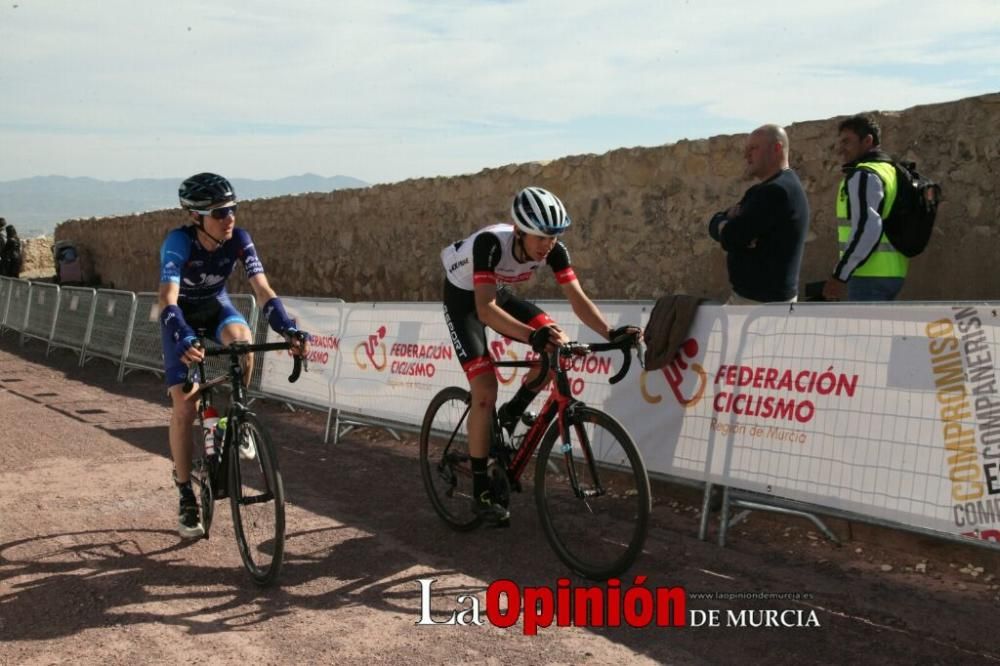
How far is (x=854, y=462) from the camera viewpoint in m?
5.14

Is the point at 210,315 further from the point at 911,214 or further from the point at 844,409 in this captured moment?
the point at 911,214

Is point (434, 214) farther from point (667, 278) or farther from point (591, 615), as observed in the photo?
point (591, 615)

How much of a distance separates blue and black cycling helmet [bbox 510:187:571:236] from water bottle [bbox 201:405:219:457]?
81.7 inches

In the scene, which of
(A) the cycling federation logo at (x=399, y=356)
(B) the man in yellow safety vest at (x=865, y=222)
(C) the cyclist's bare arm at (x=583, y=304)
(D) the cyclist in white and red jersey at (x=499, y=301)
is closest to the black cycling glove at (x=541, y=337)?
(D) the cyclist in white and red jersey at (x=499, y=301)

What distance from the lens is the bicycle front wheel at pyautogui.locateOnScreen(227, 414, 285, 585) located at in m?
4.86

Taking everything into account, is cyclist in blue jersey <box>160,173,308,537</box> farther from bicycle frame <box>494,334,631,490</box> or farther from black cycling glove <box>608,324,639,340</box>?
black cycling glove <box>608,324,639,340</box>

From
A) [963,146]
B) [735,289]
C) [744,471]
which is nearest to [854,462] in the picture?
[744,471]

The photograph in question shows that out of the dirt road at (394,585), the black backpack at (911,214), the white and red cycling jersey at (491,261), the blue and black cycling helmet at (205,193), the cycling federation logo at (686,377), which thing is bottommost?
the dirt road at (394,585)

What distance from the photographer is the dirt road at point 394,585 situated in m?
4.14

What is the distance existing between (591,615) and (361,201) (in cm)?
1005

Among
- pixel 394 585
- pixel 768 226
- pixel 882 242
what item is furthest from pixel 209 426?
pixel 882 242

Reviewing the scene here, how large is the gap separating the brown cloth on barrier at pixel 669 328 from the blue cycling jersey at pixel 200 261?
254cm

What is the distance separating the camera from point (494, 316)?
5.19 meters

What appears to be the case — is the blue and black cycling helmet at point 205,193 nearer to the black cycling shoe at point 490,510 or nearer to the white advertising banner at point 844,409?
the black cycling shoe at point 490,510
